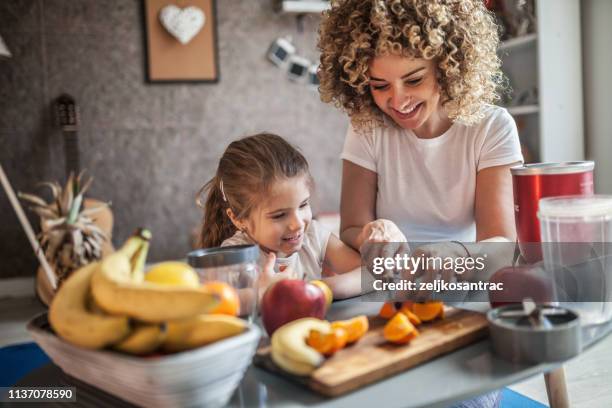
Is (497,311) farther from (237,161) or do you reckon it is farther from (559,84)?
(559,84)

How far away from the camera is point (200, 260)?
849 mm

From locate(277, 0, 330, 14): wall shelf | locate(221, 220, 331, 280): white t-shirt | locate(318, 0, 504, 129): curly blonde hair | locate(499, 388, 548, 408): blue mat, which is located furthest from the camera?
locate(277, 0, 330, 14): wall shelf

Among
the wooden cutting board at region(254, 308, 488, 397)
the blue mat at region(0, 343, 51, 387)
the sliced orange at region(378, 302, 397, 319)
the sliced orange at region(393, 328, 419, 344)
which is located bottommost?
the blue mat at region(0, 343, 51, 387)

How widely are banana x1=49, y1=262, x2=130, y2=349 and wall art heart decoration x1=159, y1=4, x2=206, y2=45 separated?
3839 millimetres

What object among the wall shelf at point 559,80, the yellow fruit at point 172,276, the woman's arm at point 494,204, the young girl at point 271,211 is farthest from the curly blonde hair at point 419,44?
the wall shelf at point 559,80

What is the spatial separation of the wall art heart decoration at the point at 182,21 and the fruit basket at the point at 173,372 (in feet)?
12.6

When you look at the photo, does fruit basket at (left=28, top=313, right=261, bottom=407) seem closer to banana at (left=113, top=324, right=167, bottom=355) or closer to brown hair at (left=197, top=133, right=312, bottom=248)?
banana at (left=113, top=324, right=167, bottom=355)

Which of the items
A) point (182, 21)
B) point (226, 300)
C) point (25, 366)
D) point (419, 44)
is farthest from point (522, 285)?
point (182, 21)

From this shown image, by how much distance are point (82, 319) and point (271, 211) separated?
0.81m

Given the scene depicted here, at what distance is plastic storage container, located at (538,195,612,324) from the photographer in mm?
949

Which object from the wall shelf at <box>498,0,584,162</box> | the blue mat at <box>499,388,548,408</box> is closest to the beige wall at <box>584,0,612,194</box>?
the wall shelf at <box>498,0,584,162</box>

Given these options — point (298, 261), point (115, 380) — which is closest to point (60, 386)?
point (115, 380)

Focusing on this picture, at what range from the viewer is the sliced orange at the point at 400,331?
81cm

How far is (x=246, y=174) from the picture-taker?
1507 mm
